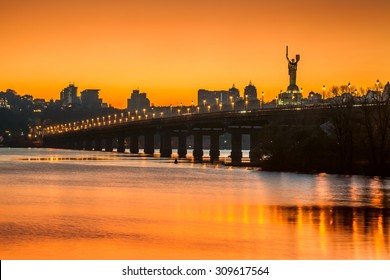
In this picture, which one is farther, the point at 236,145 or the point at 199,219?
the point at 236,145

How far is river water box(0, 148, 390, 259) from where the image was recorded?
45.5 meters

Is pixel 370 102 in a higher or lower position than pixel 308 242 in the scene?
higher

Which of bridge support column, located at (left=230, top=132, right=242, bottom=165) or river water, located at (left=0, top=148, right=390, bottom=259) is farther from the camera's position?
bridge support column, located at (left=230, top=132, right=242, bottom=165)

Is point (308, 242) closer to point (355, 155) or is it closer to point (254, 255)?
point (254, 255)

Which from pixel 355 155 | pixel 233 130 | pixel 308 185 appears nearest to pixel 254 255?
pixel 308 185

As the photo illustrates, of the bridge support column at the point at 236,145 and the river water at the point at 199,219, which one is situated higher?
the bridge support column at the point at 236,145

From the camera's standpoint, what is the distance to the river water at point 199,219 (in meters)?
45.5

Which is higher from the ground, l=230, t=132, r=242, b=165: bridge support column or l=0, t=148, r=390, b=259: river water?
l=230, t=132, r=242, b=165: bridge support column

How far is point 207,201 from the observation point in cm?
7638

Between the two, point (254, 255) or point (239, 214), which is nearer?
point (254, 255)

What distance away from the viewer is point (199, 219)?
60406mm

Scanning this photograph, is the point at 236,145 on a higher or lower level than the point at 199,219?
higher
